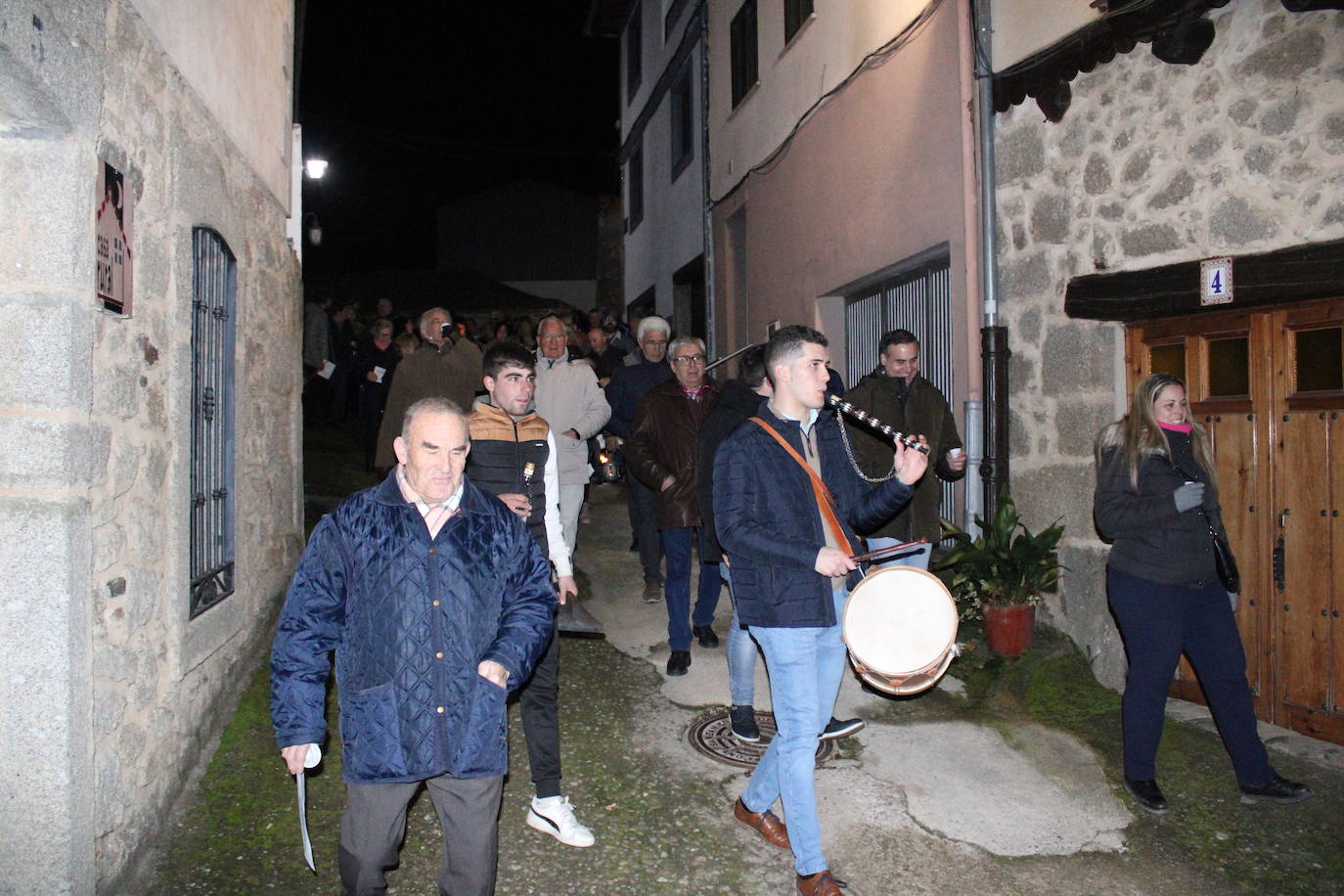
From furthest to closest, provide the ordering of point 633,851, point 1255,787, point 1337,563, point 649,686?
1. point 649,686
2. point 1337,563
3. point 1255,787
4. point 633,851

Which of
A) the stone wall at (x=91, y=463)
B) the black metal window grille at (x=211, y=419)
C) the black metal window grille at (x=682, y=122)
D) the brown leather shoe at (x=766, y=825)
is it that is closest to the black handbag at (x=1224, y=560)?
the brown leather shoe at (x=766, y=825)

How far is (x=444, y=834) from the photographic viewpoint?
3068 millimetres

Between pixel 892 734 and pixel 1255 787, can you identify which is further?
pixel 892 734

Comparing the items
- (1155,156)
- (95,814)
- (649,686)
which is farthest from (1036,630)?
(95,814)

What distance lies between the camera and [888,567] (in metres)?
3.74

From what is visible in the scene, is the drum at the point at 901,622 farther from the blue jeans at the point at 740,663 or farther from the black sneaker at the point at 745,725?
the black sneaker at the point at 745,725

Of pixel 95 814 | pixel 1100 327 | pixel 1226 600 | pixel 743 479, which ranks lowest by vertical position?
pixel 95 814

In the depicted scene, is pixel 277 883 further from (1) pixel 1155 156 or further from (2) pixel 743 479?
(1) pixel 1155 156

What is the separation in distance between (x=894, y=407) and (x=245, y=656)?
4.04 metres

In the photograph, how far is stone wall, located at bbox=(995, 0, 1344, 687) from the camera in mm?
4906

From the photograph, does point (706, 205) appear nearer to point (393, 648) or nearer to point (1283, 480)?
point (1283, 480)

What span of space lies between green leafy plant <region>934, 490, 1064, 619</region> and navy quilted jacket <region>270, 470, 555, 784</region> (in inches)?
160

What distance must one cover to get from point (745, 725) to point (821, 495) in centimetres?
189

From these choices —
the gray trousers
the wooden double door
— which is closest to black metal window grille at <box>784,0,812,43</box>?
the wooden double door
